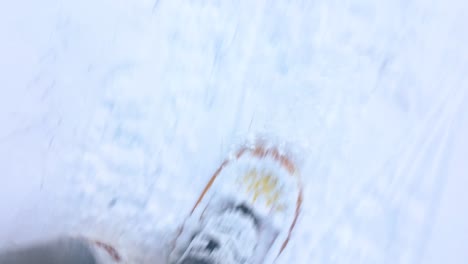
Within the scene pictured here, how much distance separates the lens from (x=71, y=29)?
796 mm

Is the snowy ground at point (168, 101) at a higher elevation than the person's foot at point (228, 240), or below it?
higher

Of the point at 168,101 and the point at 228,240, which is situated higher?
the point at 168,101

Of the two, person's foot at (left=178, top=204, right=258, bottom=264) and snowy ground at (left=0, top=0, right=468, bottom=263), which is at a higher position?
snowy ground at (left=0, top=0, right=468, bottom=263)

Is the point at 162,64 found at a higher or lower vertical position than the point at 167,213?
higher

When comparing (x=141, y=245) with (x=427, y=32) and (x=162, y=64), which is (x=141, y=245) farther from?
(x=427, y=32)

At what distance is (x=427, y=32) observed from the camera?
0.75 m

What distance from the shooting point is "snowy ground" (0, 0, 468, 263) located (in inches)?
30.0

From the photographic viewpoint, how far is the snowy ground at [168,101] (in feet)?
2.50

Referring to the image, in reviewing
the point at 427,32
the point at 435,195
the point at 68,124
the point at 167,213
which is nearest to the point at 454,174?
the point at 435,195

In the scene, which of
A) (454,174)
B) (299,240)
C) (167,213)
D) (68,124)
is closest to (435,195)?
(454,174)

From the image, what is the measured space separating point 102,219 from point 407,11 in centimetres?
50

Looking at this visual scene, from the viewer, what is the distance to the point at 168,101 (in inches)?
31.6

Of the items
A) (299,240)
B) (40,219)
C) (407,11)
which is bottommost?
(40,219)

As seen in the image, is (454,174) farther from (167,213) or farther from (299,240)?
(167,213)
